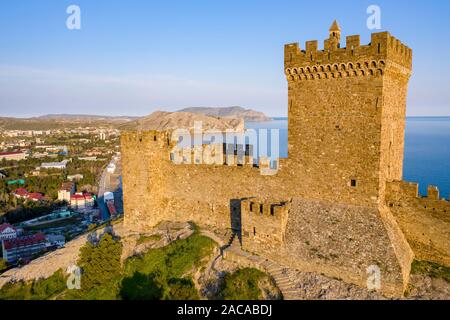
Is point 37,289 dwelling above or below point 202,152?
below

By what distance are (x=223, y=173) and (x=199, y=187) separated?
1.59m

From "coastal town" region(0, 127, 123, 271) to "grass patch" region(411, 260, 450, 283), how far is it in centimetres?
2097

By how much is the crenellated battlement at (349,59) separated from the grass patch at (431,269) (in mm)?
6710

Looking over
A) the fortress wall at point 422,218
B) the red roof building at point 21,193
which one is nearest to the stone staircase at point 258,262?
the fortress wall at point 422,218

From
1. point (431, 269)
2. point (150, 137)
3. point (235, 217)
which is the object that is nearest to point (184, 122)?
point (150, 137)

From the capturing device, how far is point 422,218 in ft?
41.8

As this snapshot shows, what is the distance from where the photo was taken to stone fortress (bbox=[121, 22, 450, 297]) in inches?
474

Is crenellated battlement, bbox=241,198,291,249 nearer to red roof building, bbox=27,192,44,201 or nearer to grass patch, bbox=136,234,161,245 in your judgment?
grass patch, bbox=136,234,161,245

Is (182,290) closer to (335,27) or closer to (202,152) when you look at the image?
(202,152)

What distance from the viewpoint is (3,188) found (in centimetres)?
8356

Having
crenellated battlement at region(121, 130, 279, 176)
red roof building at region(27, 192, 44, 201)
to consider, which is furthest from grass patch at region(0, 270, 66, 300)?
red roof building at region(27, 192, 44, 201)

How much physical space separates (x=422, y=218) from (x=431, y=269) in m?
1.72
